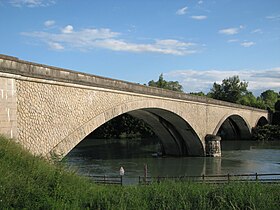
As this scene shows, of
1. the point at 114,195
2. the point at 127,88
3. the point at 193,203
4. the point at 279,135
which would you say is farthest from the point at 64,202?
the point at 279,135

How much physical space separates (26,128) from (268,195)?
8.22m

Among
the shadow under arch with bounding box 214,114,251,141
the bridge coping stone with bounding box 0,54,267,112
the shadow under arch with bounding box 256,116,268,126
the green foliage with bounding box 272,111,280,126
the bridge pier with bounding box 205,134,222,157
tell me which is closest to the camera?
the bridge coping stone with bounding box 0,54,267,112

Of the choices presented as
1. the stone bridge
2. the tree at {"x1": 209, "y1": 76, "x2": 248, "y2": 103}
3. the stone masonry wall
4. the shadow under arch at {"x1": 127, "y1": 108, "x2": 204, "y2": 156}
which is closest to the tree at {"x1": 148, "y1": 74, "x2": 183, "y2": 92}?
the tree at {"x1": 209, "y1": 76, "x2": 248, "y2": 103}

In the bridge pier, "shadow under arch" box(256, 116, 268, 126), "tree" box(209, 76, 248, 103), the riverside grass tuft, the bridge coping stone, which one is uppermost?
"tree" box(209, 76, 248, 103)

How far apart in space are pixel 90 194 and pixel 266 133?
174 feet

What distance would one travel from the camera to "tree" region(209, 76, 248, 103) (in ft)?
251

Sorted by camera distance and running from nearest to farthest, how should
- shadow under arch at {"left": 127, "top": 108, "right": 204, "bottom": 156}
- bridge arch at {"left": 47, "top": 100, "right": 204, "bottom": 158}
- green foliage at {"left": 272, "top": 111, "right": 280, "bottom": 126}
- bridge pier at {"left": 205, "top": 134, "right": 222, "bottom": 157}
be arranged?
bridge arch at {"left": 47, "top": 100, "right": 204, "bottom": 158} < shadow under arch at {"left": 127, "top": 108, "right": 204, "bottom": 156} < bridge pier at {"left": 205, "top": 134, "right": 222, "bottom": 157} < green foliage at {"left": 272, "top": 111, "right": 280, "bottom": 126}

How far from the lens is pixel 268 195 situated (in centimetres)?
755

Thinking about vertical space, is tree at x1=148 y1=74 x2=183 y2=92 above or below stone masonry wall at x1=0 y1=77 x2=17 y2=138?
above

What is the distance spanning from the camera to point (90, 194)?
7.81m

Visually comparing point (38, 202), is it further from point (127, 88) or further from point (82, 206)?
point (127, 88)

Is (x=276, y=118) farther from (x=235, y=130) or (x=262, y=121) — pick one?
(x=235, y=130)

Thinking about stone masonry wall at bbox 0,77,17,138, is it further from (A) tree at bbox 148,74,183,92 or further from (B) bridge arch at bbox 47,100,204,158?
(A) tree at bbox 148,74,183,92

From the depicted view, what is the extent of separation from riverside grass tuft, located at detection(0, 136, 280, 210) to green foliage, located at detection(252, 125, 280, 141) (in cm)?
5030
